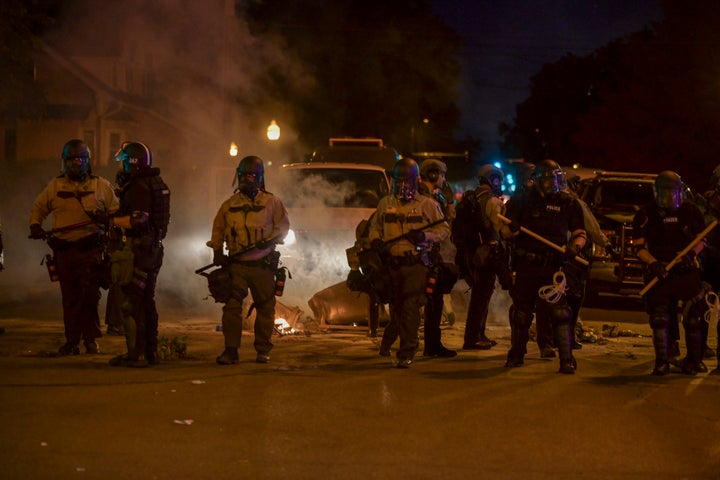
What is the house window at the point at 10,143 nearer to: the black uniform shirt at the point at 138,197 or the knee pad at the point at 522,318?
the black uniform shirt at the point at 138,197

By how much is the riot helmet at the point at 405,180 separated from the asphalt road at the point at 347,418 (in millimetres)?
1584

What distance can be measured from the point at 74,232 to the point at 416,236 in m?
3.17

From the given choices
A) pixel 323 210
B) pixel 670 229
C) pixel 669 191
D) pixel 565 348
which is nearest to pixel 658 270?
pixel 670 229

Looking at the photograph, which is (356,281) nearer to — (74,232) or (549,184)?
(549,184)

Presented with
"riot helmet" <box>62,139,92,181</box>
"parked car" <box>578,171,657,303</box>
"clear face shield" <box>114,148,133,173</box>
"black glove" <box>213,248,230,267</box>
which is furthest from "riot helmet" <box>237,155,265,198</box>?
"parked car" <box>578,171,657,303</box>

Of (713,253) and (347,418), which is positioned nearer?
(347,418)

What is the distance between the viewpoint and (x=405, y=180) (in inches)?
394

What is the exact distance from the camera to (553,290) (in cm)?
968

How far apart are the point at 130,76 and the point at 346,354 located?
2994 cm

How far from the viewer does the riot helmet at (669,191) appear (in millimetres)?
9703

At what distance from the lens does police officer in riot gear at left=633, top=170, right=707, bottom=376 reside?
384 inches

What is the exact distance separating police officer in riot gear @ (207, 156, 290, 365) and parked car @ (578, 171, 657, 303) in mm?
5674

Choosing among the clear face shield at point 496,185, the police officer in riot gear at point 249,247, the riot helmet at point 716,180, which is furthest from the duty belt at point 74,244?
the riot helmet at point 716,180

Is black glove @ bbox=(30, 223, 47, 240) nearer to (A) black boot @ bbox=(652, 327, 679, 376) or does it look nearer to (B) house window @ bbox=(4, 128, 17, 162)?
(A) black boot @ bbox=(652, 327, 679, 376)
